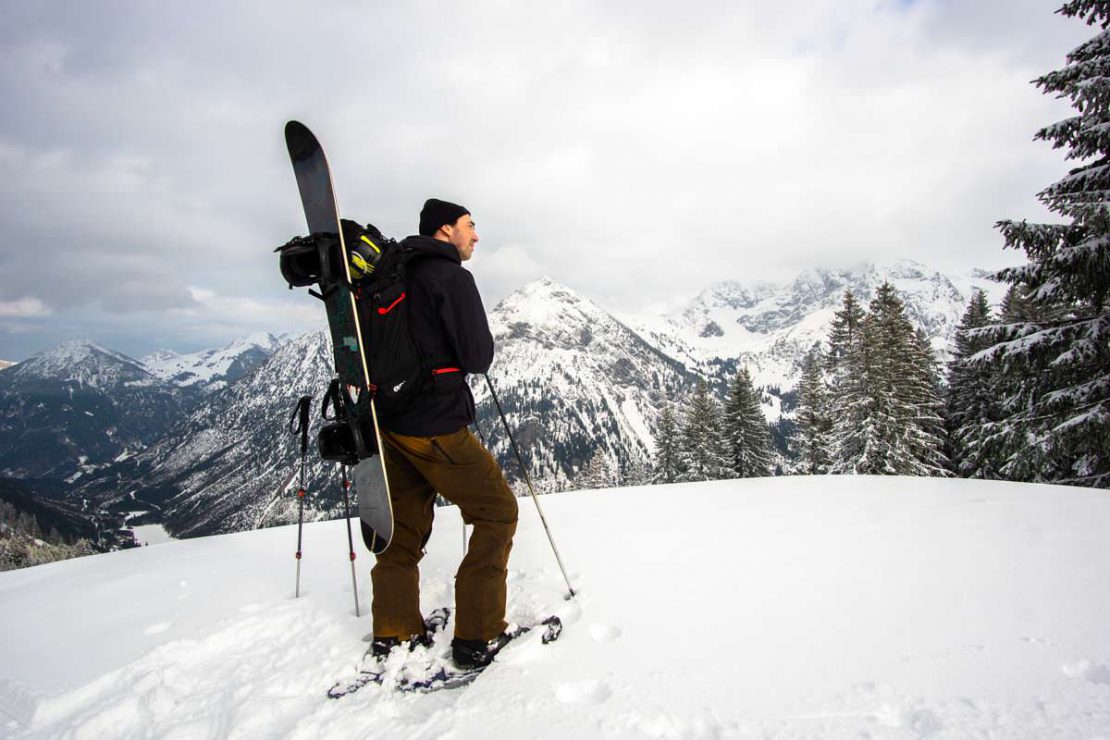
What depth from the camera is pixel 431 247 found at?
343 centimetres

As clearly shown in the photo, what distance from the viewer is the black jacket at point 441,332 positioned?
339 centimetres

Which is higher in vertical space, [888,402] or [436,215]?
[436,215]

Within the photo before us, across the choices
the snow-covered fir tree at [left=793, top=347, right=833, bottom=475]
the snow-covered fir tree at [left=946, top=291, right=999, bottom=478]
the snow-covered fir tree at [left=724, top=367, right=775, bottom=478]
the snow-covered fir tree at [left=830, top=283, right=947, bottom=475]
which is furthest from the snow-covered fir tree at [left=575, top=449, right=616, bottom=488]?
the snow-covered fir tree at [left=946, top=291, right=999, bottom=478]

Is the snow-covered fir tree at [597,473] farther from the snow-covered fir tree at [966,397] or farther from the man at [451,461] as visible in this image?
the man at [451,461]

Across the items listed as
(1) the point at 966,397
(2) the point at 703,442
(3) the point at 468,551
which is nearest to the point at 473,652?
(3) the point at 468,551

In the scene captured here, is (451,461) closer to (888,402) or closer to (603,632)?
(603,632)

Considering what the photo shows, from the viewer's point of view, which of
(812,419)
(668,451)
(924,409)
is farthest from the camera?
(668,451)

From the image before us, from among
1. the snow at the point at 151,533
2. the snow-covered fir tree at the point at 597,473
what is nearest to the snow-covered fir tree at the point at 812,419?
the snow-covered fir tree at the point at 597,473

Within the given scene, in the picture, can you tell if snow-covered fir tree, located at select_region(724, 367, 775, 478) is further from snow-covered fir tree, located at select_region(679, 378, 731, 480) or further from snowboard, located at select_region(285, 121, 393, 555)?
snowboard, located at select_region(285, 121, 393, 555)

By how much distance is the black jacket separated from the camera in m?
3.39

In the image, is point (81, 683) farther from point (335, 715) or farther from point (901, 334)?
point (901, 334)

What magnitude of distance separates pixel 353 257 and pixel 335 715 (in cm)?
290

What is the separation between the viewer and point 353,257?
11.4 ft

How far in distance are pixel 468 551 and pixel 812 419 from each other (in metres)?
31.4
